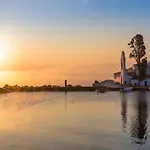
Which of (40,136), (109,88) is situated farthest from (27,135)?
(109,88)

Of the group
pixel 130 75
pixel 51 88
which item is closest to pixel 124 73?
pixel 130 75

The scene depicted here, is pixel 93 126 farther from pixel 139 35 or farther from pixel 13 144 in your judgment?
pixel 139 35

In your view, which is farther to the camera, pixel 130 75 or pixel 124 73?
pixel 124 73

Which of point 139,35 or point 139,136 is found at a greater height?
point 139,35

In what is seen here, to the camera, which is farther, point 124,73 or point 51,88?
point 51,88

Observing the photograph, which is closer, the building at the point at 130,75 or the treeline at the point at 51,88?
the building at the point at 130,75

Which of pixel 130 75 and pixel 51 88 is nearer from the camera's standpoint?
pixel 130 75

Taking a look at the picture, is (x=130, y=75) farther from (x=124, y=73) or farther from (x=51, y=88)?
(x=51, y=88)

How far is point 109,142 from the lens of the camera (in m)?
33.5

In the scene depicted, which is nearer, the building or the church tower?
the building

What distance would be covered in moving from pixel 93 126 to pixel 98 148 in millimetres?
13377

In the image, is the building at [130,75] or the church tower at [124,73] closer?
the building at [130,75]

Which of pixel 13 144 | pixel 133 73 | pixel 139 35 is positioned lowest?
pixel 13 144

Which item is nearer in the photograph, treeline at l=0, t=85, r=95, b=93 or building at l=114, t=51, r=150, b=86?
building at l=114, t=51, r=150, b=86
